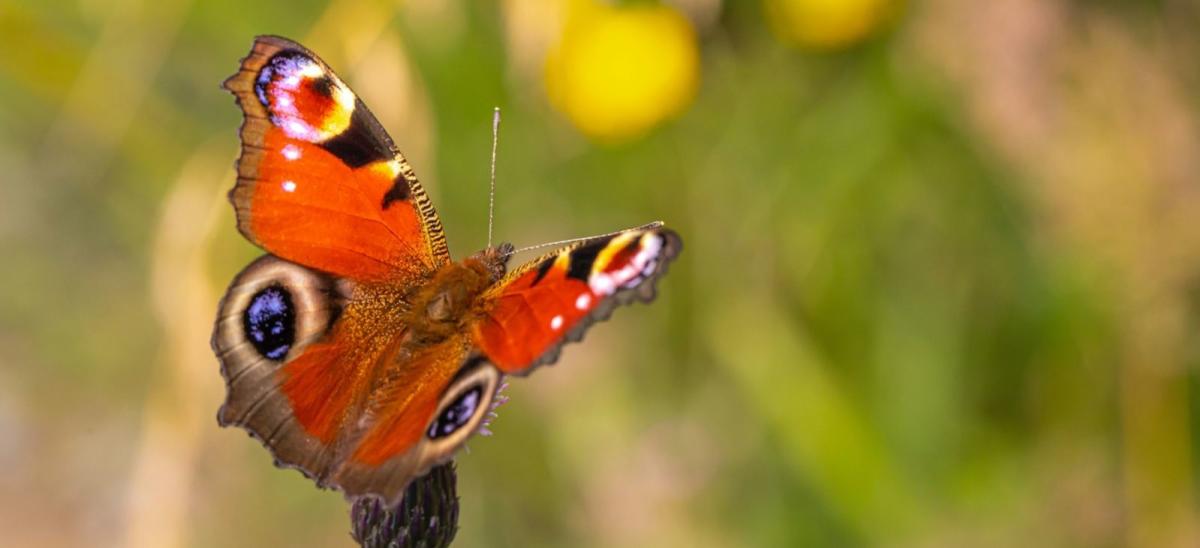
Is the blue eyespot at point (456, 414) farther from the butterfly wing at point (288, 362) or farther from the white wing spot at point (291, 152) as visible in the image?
the white wing spot at point (291, 152)

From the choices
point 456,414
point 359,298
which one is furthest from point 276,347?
point 456,414

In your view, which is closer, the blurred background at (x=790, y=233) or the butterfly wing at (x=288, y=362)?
the butterfly wing at (x=288, y=362)

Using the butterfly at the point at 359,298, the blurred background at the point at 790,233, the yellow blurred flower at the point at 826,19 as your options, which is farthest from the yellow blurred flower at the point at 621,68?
the butterfly at the point at 359,298

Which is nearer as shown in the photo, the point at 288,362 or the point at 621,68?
the point at 288,362

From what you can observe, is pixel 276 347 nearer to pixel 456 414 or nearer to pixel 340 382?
pixel 340 382

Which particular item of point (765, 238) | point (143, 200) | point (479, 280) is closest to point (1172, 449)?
point (765, 238)

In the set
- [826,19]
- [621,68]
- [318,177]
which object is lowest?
[318,177]

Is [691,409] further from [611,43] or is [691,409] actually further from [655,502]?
[611,43]
